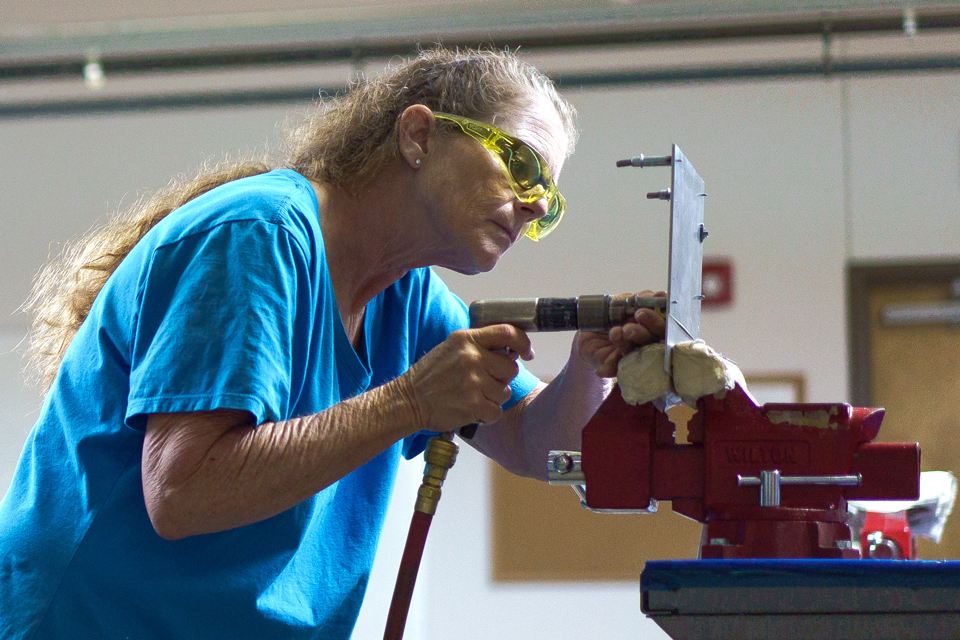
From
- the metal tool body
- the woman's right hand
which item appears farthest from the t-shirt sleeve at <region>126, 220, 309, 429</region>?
the metal tool body

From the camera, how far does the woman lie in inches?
38.9

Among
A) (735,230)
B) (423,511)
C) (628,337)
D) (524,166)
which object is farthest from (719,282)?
(423,511)

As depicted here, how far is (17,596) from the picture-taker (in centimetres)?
108

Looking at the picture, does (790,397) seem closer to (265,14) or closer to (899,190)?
(899,190)

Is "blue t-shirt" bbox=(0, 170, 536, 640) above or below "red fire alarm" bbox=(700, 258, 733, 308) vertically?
below

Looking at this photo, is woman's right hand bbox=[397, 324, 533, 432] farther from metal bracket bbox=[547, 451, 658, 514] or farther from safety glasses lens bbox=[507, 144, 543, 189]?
safety glasses lens bbox=[507, 144, 543, 189]

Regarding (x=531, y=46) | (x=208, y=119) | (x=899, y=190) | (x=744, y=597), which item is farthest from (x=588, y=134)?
(x=744, y=597)

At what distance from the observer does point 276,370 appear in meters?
1.01

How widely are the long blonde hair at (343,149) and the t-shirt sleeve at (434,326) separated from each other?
252 mm

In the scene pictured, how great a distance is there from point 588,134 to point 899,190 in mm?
1190

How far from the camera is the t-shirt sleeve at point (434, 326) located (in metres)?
1.49

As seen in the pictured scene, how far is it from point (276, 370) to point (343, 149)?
1.51 feet

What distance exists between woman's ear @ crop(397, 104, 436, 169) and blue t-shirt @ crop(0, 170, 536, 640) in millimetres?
186

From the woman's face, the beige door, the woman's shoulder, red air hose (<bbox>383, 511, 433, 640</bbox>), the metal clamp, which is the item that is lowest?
red air hose (<bbox>383, 511, 433, 640</bbox>)
